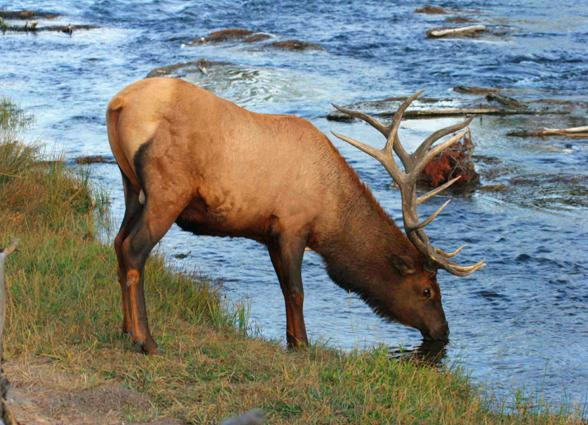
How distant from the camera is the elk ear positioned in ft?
24.5

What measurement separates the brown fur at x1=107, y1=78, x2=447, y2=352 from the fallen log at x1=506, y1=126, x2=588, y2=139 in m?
6.11

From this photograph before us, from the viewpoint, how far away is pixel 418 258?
24.7ft

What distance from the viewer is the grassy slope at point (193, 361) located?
5.47 m

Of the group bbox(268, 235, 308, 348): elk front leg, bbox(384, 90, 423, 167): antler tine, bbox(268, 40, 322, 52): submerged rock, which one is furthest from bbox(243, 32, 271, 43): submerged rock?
bbox(268, 235, 308, 348): elk front leg

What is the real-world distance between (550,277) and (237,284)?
2.62 metres

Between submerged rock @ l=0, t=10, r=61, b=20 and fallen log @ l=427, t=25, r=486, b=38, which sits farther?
submerged rock @ l=0, t=10, r=61, b=20

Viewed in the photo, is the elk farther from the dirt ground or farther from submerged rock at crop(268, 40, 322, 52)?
submerged rock at crop(268, 40, 322, 52)

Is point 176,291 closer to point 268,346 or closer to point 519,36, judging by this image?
point 268,346

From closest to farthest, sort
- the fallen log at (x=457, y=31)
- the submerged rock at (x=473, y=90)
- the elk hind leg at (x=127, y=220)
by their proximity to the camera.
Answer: the elk hind leg at (x=127, y=220), the submerged rock at (x=473, y=90), the fallen log at (x=457, y=31)

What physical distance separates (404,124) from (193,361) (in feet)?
27.3

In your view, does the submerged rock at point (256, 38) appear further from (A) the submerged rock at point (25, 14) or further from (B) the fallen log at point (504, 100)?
(B) the fallen log at point (504, 100)

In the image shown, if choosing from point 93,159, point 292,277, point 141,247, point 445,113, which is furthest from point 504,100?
point 141,247

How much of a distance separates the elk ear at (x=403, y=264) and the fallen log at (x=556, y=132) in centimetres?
628

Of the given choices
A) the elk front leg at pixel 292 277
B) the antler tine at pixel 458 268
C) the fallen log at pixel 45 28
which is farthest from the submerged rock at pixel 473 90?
the elk front leg at pixel 292 277
